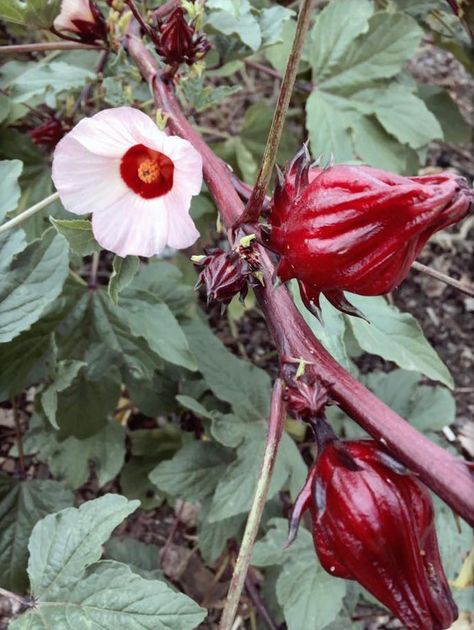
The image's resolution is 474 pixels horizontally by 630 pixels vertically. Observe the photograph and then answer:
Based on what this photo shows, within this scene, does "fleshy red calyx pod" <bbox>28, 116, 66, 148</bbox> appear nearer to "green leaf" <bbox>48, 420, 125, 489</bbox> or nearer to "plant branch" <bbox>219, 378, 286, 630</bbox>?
"green leaf" <bbox>48, 420, 125, 489</bbox>

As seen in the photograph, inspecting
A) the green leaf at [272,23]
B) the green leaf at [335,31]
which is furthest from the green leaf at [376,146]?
the green leaf at [272,23]

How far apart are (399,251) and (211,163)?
13.2 inches

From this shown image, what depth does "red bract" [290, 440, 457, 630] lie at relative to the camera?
0.65 meters

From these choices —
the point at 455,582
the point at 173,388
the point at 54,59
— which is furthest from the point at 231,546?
the point at 54,59

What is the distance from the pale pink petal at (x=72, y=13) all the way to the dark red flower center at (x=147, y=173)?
34 centimetres

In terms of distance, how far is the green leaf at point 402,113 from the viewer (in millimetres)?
1597

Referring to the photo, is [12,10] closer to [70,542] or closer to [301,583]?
[70,542]

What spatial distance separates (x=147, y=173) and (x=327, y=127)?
722 millimetres

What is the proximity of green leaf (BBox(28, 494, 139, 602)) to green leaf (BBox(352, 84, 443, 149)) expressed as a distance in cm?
100

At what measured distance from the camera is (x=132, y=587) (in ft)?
3.09

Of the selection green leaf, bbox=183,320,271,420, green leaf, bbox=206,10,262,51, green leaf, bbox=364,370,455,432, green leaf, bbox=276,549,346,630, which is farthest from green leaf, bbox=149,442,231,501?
green leaf, bbox=206,10,262,51

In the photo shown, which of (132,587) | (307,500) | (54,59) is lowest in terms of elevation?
(132,587)

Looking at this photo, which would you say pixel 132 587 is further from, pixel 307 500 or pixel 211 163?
pixel 211 163

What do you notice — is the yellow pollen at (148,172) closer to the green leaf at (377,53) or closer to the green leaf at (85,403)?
the green leaf at (85,403)
